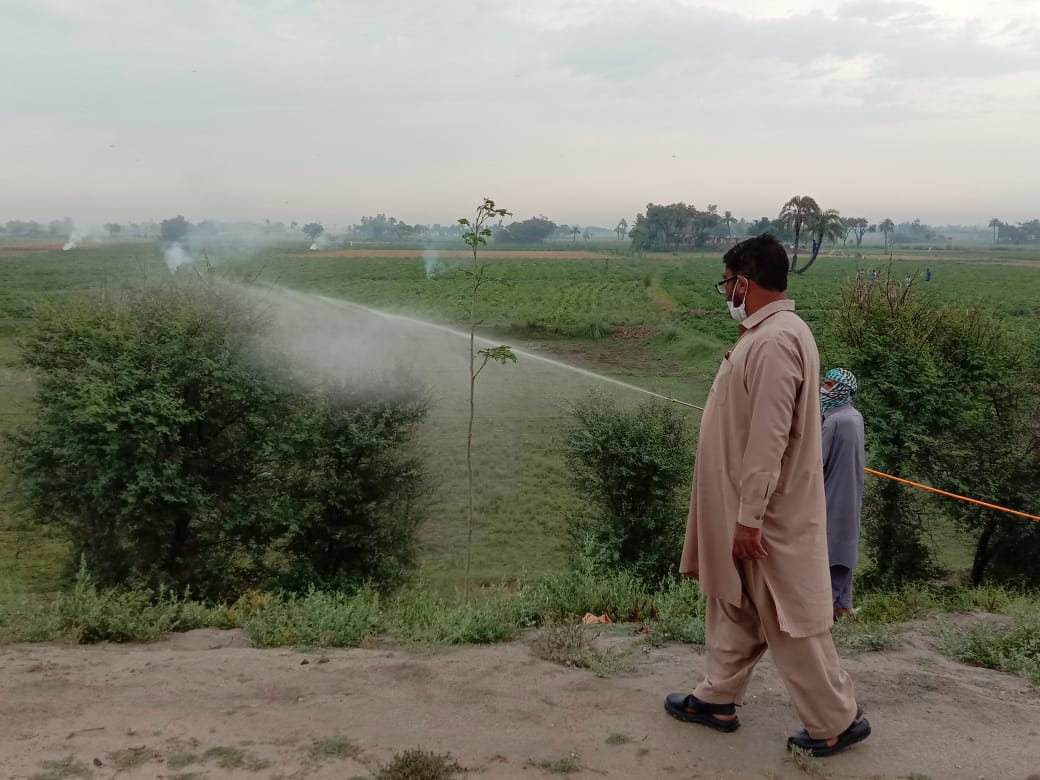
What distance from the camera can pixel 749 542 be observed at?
3197 mm

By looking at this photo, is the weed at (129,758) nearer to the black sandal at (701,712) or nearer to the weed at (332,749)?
the weed at (332,749)

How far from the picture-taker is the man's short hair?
3430 mm

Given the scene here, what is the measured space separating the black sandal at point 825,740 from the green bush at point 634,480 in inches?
323

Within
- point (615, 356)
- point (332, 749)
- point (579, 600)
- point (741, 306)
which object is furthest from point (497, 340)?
point (332, 749)

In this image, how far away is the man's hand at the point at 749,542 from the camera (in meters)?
3.19

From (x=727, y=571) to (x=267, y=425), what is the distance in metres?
10.2

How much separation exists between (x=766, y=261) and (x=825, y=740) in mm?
2073

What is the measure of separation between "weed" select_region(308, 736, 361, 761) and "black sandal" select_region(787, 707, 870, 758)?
1.91m

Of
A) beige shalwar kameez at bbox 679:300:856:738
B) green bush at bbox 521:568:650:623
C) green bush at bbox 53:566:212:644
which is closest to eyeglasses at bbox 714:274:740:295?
beige shalwar kameez at bbox 679:300:856:738

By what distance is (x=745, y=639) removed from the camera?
139 inches

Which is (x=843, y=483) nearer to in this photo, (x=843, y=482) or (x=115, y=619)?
(x=843, y=482)

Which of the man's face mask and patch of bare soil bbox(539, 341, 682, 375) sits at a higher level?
the man's face mask

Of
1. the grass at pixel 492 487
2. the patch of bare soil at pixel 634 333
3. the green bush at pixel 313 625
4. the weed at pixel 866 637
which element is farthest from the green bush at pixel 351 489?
the patch of bare soil at pixel 634 333

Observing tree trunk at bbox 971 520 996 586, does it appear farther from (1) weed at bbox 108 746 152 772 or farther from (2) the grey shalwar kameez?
(1) weed at bbox 108 746 152 772
